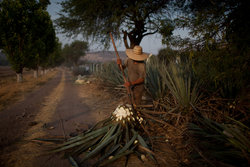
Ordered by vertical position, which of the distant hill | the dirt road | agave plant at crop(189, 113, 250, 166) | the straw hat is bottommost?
the dirt road

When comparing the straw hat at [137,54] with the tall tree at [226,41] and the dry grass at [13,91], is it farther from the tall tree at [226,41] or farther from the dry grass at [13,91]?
the dry grass at [13,91]

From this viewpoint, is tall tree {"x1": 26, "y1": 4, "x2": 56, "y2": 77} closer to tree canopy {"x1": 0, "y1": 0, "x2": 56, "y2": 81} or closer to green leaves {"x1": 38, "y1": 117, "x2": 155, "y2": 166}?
tree canopy {"x1": 0, "y1": 0, "x2": 56, "y2": 81}

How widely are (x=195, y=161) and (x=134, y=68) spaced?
2.10 m

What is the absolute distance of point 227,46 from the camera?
211cm

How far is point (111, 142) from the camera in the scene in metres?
2.39

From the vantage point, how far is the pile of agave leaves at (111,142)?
206 cm

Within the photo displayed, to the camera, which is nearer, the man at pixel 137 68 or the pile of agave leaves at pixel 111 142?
the pile of agave leaves at pixel 111 142

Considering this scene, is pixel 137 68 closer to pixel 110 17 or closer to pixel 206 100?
pixel 206 100

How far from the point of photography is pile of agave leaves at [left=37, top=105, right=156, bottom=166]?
2062mm

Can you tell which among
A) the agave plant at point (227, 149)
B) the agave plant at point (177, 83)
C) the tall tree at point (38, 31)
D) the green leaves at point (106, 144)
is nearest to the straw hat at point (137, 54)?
the agave plant at point (177, 83)

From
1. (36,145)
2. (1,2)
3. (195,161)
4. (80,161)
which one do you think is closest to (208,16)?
(195,161)

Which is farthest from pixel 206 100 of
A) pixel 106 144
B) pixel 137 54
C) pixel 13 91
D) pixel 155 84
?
pixel 13 91

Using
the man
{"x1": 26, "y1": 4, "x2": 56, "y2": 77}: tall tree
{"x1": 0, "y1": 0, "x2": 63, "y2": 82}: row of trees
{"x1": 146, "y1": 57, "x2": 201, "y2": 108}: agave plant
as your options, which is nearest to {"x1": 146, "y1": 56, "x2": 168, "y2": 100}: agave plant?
{"x1": 146, "y1": 57, "x2": 201, "y2": 108}: agave plant

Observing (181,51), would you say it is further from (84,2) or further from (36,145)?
(84,2)
